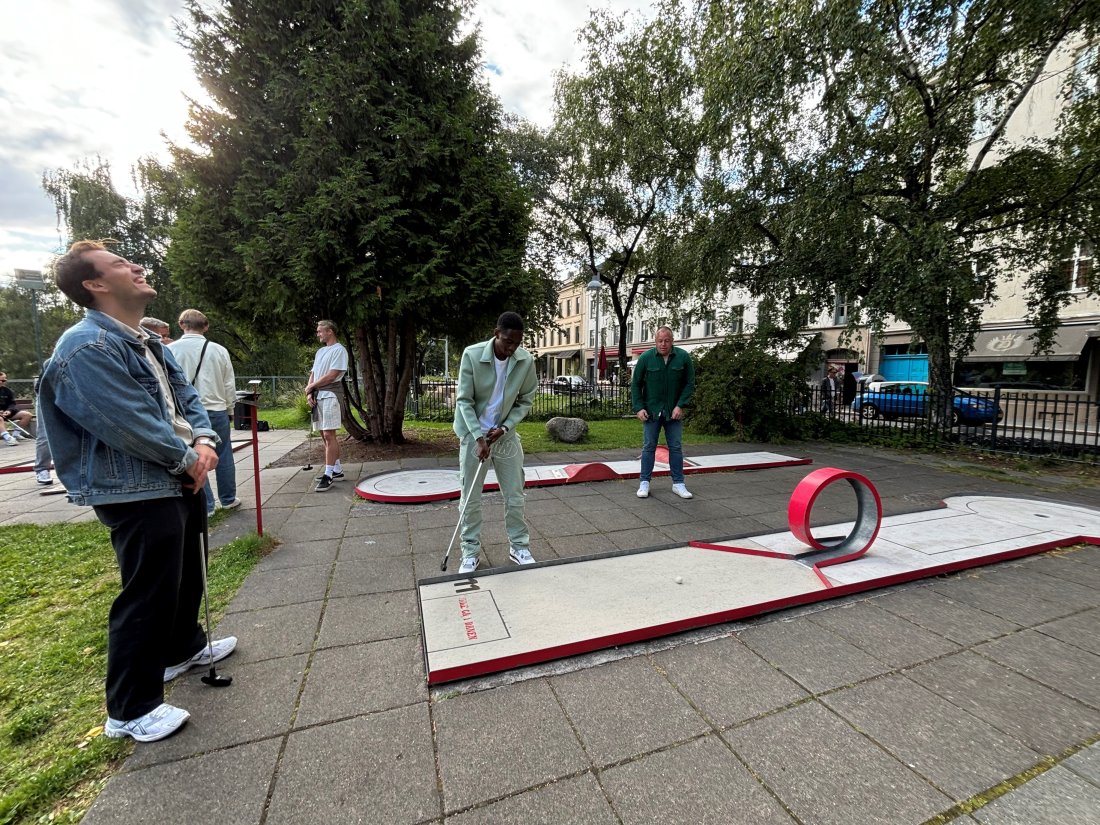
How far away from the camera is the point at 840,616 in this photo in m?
2.88

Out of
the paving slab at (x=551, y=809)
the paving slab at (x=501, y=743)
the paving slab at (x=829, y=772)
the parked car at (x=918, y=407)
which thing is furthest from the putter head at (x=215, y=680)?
the parked car at (x=918, y=407)

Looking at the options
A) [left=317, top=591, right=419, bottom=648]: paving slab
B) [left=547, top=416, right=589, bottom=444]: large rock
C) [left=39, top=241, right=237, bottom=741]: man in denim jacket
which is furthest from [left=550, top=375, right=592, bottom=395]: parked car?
[left=39, top=241, right=237, bottom=741]: man in denim jacket

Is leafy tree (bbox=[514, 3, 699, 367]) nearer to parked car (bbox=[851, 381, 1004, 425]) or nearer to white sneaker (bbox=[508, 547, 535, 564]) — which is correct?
parked car (bbox=[851, 381, 1004, 425])

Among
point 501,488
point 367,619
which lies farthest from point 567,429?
point 367,619

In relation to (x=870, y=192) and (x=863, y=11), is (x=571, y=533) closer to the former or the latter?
(x=870, y=192)

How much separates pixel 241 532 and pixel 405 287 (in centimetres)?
443

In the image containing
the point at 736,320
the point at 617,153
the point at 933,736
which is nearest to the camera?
the point at 933,736

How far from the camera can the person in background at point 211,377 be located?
180 inches

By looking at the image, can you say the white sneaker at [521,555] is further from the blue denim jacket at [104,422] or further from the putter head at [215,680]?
the blue denim jacket at [104,422]

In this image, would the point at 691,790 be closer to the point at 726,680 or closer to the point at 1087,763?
the point at 726,680

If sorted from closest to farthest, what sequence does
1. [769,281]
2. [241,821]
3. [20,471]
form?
[241,821]
[20,471]
[769,281]

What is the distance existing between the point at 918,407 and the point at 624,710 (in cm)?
1181

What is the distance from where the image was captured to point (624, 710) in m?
2.06

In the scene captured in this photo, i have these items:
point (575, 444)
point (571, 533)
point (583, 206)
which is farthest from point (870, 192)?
point (583, 206)
